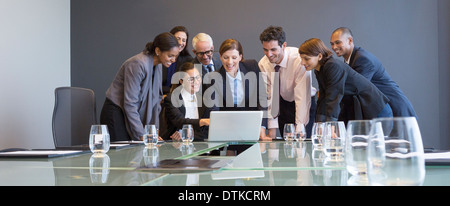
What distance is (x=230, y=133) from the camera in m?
2.97

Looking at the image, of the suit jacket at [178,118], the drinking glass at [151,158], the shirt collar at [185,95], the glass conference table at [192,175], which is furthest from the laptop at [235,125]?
the glass conference table at [192,175]

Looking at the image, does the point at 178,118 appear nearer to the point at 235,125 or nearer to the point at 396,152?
the point at 235,125

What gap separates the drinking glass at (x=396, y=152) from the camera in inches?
27.0

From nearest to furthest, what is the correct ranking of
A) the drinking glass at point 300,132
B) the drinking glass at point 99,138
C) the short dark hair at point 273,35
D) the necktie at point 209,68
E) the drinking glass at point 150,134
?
1. the drinking glass at point 99,138
2. the drinking glass at point 150,134
3. the drinking glass at point 300,132
4. the short dark hair at point 273,35
5. the necktie at point 209,68

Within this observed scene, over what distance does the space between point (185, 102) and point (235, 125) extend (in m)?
1.01

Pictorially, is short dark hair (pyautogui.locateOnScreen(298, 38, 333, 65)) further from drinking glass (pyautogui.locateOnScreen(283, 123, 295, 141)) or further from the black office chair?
the black office chair

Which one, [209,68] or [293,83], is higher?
[209,68]

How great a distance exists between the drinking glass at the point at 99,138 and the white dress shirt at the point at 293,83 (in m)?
2.25

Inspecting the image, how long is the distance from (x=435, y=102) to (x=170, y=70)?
335 centimetres

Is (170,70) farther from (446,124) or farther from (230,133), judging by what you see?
(446,124)

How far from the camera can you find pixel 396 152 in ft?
2.27

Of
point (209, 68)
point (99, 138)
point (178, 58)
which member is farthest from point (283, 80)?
point (99, 138)

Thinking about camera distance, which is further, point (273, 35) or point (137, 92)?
point (273, 35)

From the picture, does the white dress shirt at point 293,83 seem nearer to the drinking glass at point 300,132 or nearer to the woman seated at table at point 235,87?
the woman seated at table at point 235,87
